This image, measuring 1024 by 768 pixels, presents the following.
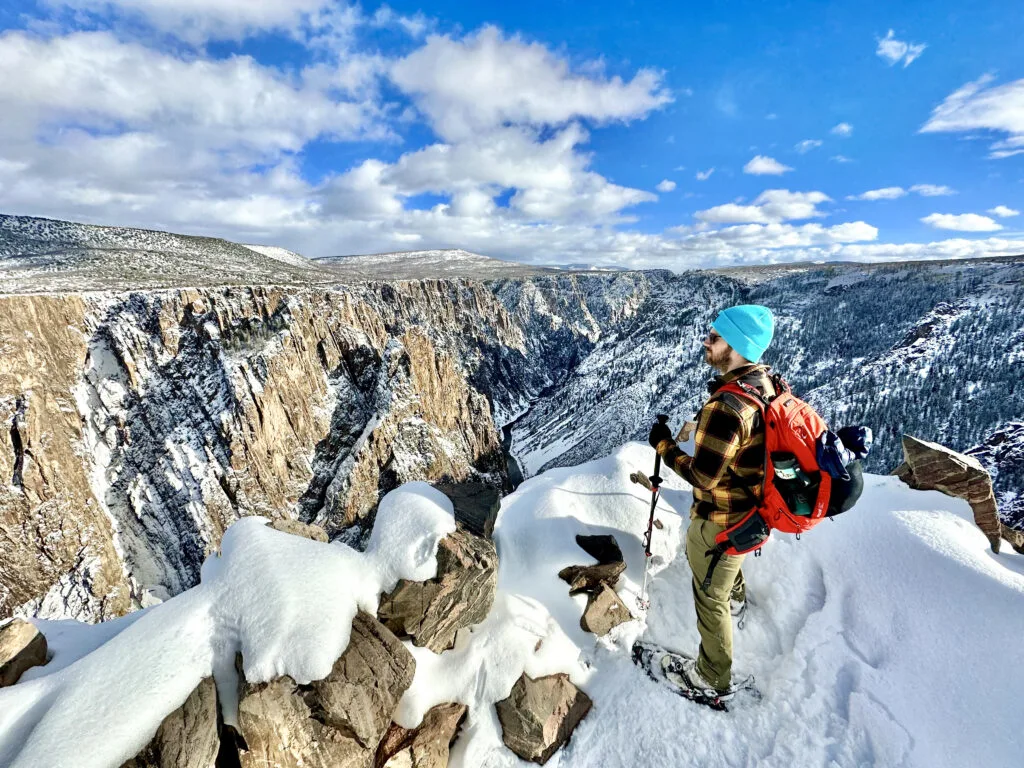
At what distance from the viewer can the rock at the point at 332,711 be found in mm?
5180

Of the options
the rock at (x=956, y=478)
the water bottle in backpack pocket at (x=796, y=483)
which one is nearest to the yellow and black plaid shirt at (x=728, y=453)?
the water bottle in backpack pocket at (x=796, y=483)

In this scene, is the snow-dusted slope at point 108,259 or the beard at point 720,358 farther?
the snow-dusted slope at point 108,259

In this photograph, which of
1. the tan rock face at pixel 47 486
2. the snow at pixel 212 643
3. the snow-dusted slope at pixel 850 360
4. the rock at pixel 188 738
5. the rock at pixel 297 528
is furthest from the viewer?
the snow-dusted slope at pixel 850 360

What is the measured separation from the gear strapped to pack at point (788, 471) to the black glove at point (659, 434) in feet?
3.70

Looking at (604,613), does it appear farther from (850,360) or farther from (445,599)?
(850,360)

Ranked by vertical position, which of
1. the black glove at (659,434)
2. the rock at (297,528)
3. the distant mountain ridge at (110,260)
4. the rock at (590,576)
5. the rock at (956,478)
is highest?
the distant mountain ridge at (110,260)

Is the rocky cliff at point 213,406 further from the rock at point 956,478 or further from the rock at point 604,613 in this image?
the rock at point 604,613

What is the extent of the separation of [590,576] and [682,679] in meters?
2.19

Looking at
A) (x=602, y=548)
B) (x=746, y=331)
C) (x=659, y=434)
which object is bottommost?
(x=602, y=548)

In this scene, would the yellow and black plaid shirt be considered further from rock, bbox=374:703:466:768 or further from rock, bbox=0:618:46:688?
rock, bbox=0:618:46:688

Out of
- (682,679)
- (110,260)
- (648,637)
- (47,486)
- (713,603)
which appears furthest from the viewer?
(110,260)

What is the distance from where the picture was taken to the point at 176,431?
49438 millimetres

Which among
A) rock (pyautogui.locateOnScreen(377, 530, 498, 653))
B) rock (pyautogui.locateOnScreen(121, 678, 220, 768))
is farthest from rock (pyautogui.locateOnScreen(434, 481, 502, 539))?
rock (pyautogui.locateOnScreen(121, 678, 220, 768))

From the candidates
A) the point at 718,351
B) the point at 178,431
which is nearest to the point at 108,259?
the point at 178,431
